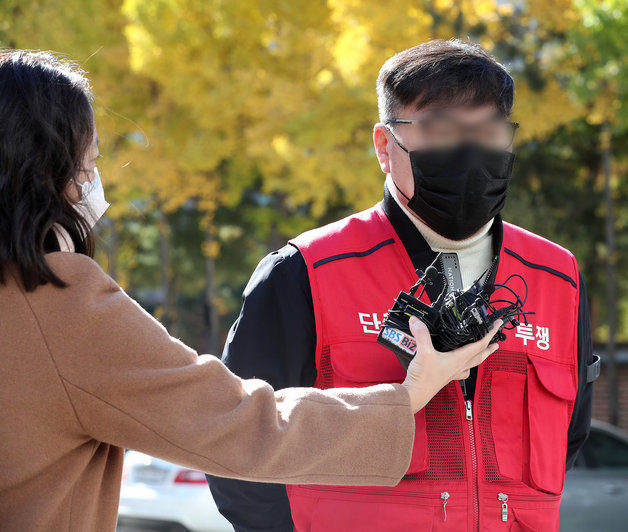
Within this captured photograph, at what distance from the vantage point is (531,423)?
95.1 inches

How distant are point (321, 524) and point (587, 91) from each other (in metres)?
8.55

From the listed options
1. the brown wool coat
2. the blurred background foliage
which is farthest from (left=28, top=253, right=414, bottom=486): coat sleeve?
the blurred background foliage

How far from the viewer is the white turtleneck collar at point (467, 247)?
260 centimetres

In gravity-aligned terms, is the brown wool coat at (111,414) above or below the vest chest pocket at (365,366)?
below

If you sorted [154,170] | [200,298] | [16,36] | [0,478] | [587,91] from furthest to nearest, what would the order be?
[200,298] → [154,170] → [587,91] → [16,36] → [0,478]

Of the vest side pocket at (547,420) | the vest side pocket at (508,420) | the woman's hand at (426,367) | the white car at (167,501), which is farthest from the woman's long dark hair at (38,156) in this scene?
the white car at (167,501)

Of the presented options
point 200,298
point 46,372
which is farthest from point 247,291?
point 200,298

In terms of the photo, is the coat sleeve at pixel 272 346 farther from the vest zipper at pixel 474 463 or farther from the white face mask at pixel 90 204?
the white face mask at pixel 90 204

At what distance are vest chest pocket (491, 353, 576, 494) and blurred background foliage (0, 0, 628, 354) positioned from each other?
23.5 feet

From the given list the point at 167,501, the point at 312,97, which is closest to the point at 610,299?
the point at 312,97

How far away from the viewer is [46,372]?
1602 mm

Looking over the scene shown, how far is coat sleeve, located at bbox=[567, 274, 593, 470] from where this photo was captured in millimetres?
2691

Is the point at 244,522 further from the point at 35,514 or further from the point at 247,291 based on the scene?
the point at 35,514

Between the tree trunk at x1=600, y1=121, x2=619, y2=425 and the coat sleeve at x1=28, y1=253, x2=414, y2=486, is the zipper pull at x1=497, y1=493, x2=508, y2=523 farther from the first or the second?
the tree trunk at x1=600, y1=121, x2=619, y2=425
